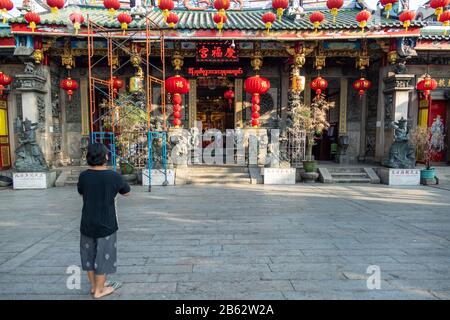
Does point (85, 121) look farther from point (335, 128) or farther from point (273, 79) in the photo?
point (335, 128)

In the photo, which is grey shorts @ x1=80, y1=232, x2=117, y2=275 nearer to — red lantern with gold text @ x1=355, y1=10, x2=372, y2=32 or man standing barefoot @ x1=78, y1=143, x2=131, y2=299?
man standing barefoot @ x1=78, y1=143, x2=131, y2=299

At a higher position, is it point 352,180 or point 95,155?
point 95,155

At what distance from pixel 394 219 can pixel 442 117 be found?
824 centimetres

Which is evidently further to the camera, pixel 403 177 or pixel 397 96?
pixel 397 96

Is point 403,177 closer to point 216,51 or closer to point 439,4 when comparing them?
point 439,4

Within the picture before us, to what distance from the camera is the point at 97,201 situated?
7.59 ft

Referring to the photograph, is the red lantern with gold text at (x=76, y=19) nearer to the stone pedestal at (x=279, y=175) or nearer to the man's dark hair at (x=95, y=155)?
Answer: the stone pedestal at (x=279, y=175)

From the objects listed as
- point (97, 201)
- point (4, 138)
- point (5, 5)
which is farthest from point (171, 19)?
point (4, 138)

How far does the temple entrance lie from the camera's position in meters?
13.0

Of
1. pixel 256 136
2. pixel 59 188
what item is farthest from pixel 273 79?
pixel 59 188

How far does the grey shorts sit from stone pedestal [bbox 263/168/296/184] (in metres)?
6.36

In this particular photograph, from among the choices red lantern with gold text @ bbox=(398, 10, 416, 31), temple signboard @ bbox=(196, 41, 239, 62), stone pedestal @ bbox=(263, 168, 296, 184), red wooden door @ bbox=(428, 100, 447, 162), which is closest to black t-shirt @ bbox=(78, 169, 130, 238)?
stone pedestal @ bbox=(263, 168, 296, 184)

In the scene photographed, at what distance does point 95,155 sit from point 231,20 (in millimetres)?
9574

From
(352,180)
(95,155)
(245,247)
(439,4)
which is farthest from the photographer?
(352,180)
